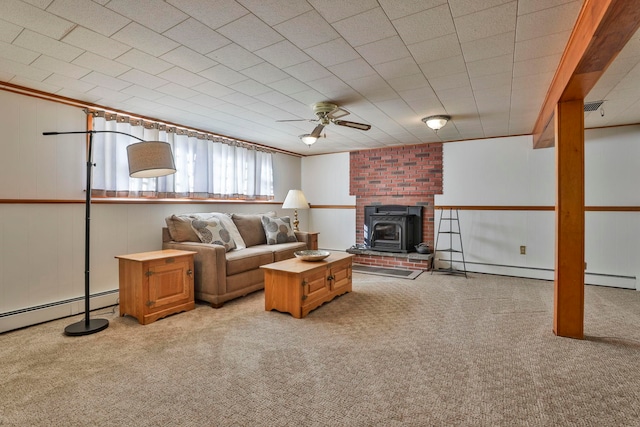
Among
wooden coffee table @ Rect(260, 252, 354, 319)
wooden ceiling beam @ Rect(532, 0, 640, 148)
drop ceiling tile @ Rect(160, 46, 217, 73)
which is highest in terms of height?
drop ceiling tile @ Rect(160, 46, 217, 73)

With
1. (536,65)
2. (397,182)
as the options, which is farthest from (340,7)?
(397,182)

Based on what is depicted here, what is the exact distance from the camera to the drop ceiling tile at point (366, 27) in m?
1.87

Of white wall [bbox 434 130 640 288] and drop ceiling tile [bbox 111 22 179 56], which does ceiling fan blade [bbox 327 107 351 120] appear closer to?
drop ceiling tile [bbox 111 22 179 56]

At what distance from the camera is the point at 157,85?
9.52 ft

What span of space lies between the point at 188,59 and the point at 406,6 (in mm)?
1568

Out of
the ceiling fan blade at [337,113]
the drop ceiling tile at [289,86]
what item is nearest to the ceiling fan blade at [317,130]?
the ceiling fan blade at [337,113]

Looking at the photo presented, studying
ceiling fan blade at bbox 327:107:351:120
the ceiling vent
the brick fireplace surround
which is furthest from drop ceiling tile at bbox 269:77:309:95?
the brick fireplace surround

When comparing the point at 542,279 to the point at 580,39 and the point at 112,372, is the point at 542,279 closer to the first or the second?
the point at 580,39

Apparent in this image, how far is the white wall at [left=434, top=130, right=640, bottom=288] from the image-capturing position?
425cm

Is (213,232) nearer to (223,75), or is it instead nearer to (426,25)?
(223,75)

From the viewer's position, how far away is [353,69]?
8.45 feet

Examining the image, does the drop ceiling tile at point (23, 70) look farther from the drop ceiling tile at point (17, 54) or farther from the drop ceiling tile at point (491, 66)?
the drop ceiling tile at point (491, 66)

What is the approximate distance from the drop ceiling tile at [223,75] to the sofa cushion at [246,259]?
1.82 metres

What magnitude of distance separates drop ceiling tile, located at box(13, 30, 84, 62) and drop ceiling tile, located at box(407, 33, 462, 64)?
7.64ft
